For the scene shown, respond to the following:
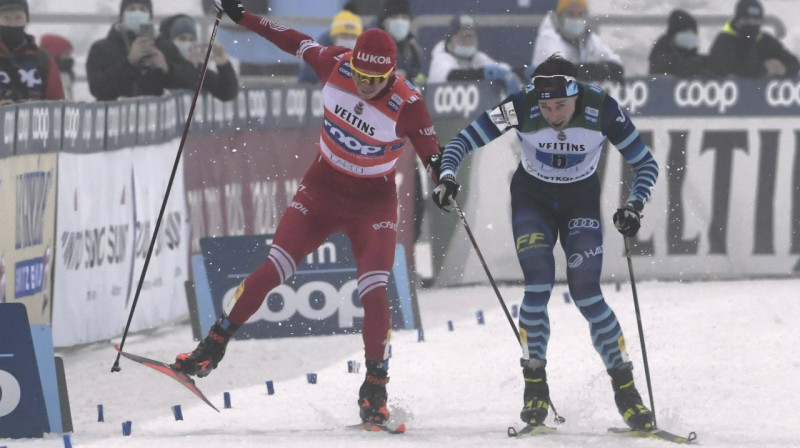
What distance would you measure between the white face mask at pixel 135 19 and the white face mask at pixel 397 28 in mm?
2653

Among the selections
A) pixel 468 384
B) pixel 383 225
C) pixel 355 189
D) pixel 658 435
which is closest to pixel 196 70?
pixel 468 384

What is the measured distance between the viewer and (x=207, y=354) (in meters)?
7.71

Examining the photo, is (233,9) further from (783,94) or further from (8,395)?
(783,94)

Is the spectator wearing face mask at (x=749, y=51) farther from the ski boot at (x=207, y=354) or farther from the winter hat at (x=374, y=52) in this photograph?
the ski boot at (x=207, y=354)

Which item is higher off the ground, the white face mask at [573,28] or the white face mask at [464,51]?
the white face mask at [573,28]

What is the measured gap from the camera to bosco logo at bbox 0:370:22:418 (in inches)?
280

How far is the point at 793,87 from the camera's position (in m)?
13.6

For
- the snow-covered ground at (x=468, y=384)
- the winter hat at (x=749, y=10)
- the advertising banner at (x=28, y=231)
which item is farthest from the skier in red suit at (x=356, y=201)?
the winter hat at (x=749, y=10)

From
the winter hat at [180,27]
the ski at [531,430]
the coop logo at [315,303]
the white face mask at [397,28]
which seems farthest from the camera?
the white face mask at [397,28]

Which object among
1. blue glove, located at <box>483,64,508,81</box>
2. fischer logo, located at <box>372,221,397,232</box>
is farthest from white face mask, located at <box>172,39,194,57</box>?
fischer logo, located at <box>372,221,397,232</box>

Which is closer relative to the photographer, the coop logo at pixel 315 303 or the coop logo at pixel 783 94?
the coop logo at pixel 315 303

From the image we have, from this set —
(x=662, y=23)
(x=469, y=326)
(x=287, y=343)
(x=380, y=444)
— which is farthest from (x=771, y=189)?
(x=380, y=444)

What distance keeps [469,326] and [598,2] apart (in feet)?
26.2

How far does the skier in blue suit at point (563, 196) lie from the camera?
23.7ft
